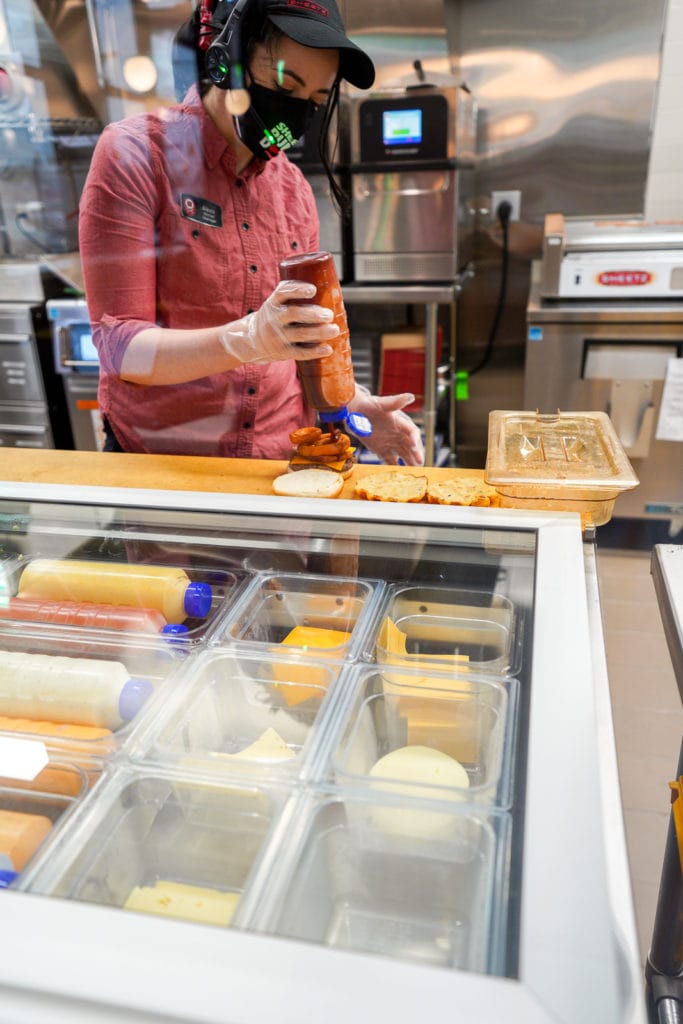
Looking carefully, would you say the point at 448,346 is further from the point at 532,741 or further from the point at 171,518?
the point at 532,741

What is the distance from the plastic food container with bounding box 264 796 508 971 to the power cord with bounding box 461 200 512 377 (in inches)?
129

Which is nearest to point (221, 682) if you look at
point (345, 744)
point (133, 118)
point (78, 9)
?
point (345, 744)

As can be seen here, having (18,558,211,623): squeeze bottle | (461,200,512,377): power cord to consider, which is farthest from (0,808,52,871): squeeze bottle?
(461,200,512,377): power cord

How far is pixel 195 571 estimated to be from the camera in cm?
101

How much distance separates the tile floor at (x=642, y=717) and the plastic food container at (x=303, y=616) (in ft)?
1.57

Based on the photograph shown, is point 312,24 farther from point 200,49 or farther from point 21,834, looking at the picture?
point 21,834

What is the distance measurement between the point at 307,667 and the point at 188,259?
103cm

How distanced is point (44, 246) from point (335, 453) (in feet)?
7.68

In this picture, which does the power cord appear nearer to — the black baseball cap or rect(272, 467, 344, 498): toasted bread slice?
the black baseball cap

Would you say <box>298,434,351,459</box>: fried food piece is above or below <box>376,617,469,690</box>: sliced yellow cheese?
above

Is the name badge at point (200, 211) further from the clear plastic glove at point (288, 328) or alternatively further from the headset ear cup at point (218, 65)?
the clear plastic glove at point (288, 328)

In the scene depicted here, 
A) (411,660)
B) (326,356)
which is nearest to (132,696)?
(411,660)

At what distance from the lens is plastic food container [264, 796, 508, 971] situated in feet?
1.63

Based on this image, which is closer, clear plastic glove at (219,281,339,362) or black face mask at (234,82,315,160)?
clear plastic glove at (219,281,339,362)
